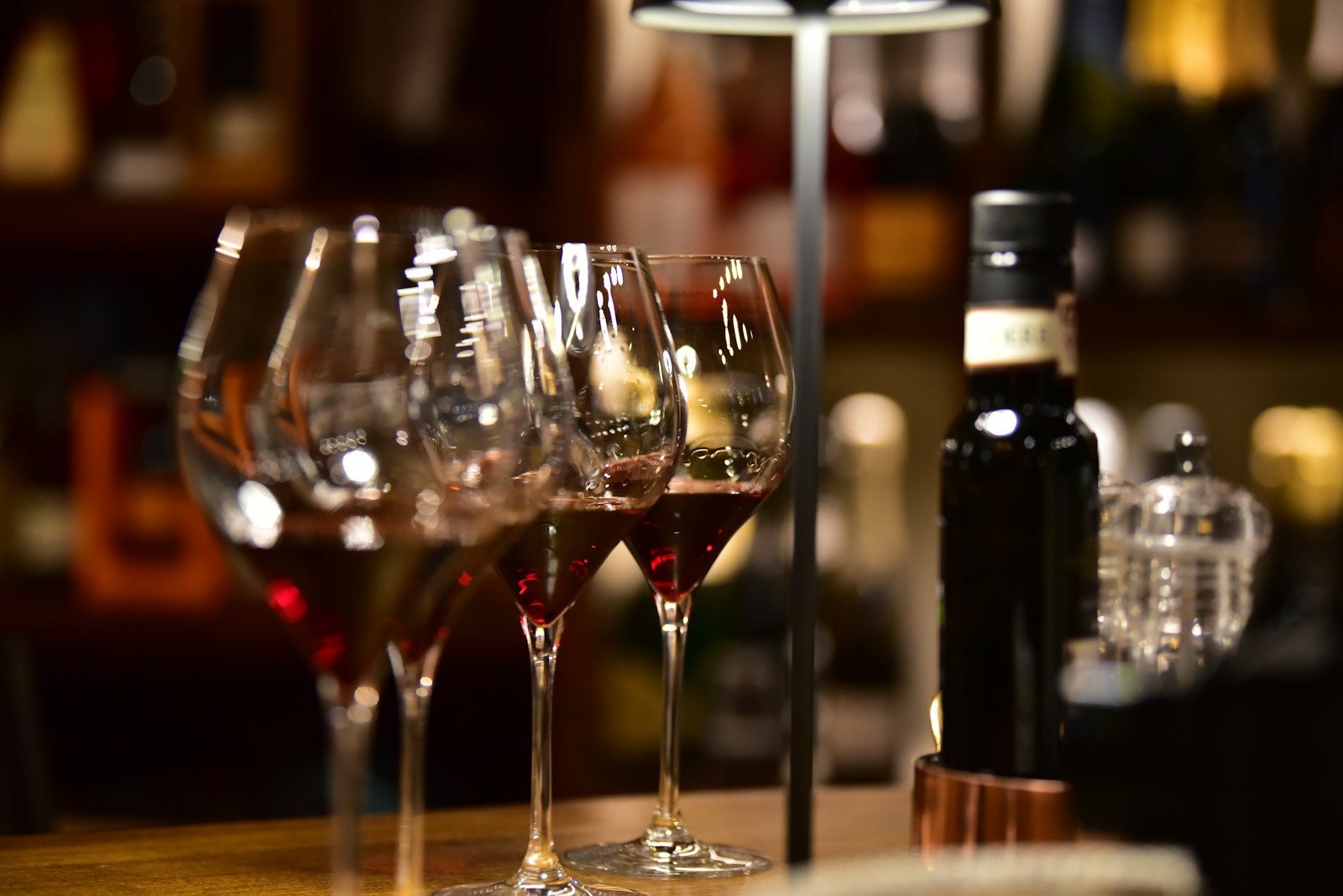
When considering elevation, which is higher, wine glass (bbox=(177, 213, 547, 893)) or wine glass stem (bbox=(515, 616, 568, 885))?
wine glass (bbox=(177, 213, 547, 893))

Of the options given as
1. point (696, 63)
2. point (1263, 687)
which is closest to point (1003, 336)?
point (1263, 687)

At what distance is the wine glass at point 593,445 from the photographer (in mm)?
593

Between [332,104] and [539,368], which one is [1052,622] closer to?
[539,368]

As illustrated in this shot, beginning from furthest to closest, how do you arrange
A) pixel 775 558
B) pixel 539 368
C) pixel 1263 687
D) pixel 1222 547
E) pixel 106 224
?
1. pixel 775 558
2. pixel 106 224
3. pixel 1222 547
4. pixel 539 368
5. pixel 1263 687

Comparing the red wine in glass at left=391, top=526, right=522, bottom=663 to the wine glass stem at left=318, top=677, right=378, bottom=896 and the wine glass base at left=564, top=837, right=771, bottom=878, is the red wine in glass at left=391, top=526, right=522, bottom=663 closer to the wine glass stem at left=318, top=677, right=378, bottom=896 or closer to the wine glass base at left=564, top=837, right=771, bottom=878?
the wine glass stem at left=318, top=677, right=378, bottom=896

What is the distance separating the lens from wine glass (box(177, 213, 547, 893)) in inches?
17.0

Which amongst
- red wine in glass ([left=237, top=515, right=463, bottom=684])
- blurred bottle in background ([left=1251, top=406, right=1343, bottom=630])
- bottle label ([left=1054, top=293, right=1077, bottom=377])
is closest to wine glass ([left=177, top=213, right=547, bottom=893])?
red wine in glass ([left=237, top=515, right=463, bottom=684])

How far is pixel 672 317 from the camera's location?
26.2 inches

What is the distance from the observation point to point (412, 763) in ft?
1.50

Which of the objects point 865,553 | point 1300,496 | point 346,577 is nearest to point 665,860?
point 346,577

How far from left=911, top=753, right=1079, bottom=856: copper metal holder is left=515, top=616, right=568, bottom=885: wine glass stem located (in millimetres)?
130

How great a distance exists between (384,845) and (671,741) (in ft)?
0.44

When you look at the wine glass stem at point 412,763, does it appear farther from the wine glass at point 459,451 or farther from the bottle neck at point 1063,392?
the bottle neck at point 1063,392

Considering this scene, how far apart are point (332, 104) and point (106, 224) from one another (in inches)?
10.6
